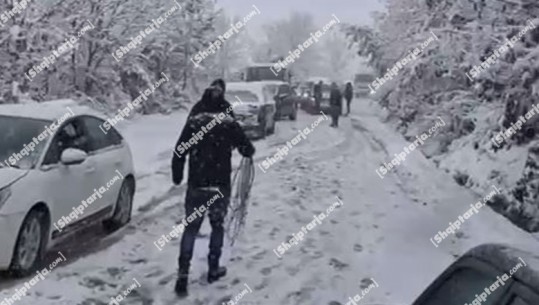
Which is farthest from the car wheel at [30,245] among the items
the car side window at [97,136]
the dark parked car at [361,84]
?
the dark parked car at [361,84]

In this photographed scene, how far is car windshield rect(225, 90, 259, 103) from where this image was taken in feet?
83.0

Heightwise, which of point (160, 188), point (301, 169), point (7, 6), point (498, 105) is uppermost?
point (7, 6)

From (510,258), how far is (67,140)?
635 cm

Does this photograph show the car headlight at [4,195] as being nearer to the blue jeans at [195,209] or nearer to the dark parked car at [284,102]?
the blue jeans at [195,209]

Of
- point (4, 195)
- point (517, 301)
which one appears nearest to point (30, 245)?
point (4, 195)

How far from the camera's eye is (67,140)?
841 cm

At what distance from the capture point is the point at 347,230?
34.6ft

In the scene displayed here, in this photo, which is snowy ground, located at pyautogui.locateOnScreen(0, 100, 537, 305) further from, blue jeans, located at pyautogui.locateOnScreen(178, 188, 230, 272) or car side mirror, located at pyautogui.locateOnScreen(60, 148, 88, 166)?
car side mirror, located at pyautogui.locateOnScreen(60, 148, 88, 166)

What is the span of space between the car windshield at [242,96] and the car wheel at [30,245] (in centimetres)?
1774

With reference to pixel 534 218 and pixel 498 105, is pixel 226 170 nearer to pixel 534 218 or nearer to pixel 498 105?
pixel 534 218

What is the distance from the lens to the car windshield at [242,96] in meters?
25.3

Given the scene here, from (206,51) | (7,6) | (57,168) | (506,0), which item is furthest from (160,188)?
(206,51)

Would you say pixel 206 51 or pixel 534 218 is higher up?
pixel 534 218

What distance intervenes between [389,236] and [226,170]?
381cm
